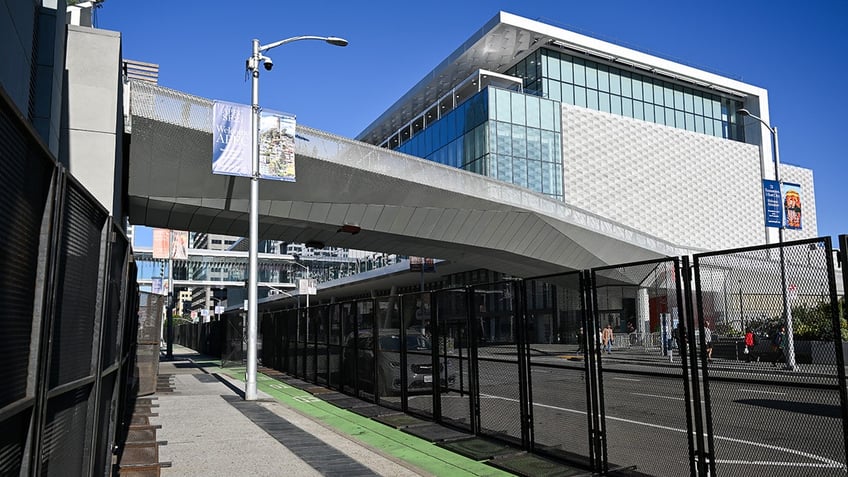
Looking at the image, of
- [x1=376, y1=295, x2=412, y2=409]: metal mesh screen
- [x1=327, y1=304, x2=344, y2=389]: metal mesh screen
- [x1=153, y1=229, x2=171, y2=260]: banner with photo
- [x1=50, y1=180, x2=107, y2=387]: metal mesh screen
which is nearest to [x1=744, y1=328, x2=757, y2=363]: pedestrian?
[x1=50, y1=180, x2=107, y2=387]: metal mesh screen

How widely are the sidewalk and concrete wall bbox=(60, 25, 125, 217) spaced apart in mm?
5906

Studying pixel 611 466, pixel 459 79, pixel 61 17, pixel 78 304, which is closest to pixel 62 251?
pixel 78 304

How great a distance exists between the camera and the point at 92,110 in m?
17.4

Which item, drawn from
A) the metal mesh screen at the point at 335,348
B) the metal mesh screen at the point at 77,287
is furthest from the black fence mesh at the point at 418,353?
the metal mesh screen at the point at 77,287

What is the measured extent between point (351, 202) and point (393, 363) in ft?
57.1

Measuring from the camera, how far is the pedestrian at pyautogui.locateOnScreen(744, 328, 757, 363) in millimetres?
6137

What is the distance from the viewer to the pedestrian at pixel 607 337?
26.3 feet

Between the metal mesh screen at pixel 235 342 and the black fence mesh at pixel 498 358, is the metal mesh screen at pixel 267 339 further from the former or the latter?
the black fence mesh at pixel 498 358

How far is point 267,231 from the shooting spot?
110ft

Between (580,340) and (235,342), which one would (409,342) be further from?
(235,342)

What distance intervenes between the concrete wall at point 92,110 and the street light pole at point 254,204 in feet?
11.5

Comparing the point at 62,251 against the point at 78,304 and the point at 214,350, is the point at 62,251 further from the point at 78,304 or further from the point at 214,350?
the point at 214,350

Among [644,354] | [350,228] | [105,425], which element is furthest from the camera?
[350,228]

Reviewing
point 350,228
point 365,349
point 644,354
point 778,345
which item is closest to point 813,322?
point 778,345
